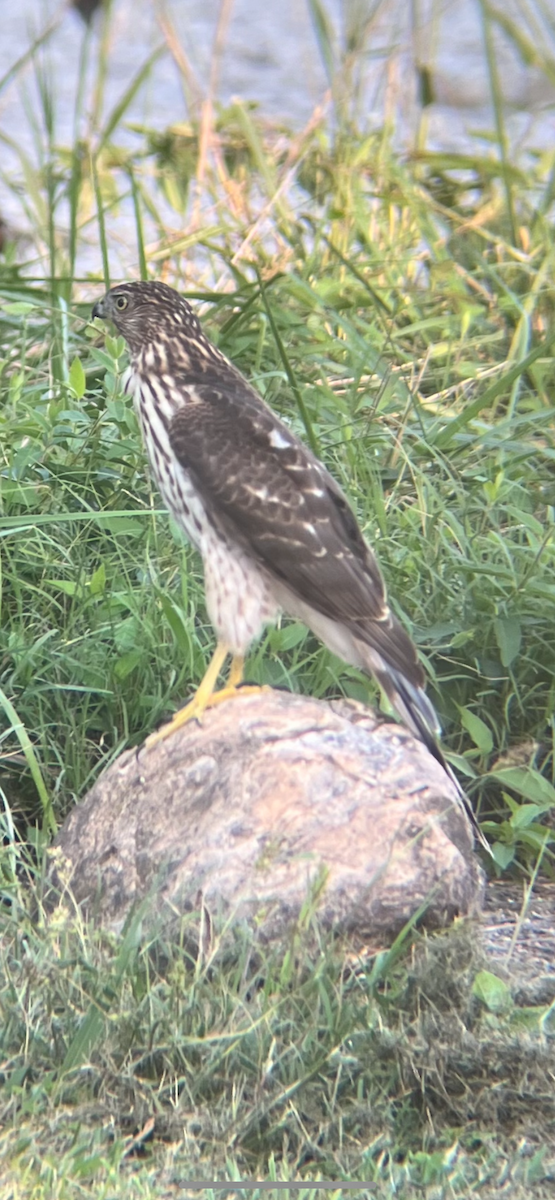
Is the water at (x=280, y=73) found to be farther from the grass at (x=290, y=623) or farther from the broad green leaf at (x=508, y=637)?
the broad green leaf at (x=508, y=637)

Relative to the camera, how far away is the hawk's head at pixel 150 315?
384cm

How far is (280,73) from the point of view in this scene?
8.01 m

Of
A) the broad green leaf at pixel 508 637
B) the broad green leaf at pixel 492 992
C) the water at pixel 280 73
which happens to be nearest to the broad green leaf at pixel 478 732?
the broad green leaf at pixel 508 637

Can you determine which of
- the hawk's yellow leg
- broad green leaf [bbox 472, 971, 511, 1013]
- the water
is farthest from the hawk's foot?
the water

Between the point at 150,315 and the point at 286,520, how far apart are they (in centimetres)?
73

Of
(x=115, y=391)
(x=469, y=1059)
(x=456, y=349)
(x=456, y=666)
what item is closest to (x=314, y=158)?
(x=456, y=349)

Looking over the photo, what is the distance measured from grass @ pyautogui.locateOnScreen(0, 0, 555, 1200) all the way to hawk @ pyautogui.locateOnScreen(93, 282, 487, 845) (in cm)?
37

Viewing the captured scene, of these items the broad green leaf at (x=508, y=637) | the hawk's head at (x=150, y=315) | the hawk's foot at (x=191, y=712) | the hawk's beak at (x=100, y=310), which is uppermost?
the hawk's beak at (x=100, y=310)

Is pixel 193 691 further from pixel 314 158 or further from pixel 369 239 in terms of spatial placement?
pixel 314 158

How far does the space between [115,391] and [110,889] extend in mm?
1765

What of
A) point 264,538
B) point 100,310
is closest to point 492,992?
point 264,538

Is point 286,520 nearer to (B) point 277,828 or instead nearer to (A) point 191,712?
(A) point 191,712

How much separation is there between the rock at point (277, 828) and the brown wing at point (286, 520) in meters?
0.24

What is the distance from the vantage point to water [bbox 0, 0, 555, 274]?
22.7 ft
